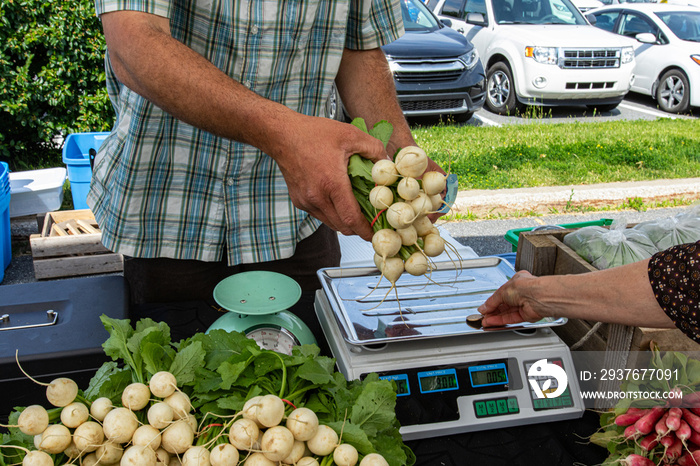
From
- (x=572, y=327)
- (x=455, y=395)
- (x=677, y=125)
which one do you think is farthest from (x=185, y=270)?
(x=677, y=125)

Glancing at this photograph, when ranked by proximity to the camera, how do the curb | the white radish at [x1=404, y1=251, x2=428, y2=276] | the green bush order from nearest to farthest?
the white radish at [x1=404, y1=251, x2=428, y2=276] → the green bush → the curb

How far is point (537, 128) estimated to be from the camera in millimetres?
7340

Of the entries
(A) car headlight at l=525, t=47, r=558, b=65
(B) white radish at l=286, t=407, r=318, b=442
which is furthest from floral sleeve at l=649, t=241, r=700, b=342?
(A) car headlight at l=525, t=47, r=558, b=65

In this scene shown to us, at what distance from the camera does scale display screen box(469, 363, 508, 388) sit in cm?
143

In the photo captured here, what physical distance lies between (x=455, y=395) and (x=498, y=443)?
160mm

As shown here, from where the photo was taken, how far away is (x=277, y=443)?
3.26 feet

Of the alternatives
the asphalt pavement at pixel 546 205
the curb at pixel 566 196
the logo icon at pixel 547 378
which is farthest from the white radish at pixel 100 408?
the curb at pixel 566 196

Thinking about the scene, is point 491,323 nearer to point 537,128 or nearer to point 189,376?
point 189,376

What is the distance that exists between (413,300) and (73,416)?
97 cm

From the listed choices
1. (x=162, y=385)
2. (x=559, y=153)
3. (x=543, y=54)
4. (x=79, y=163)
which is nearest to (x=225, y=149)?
(x=162, y=385)

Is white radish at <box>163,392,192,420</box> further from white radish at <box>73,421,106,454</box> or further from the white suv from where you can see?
the white suv

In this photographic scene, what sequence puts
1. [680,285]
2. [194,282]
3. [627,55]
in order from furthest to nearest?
[627,55] < [194,282] < [680,285]

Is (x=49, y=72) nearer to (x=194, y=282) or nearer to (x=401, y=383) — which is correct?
(x=194, y=282)

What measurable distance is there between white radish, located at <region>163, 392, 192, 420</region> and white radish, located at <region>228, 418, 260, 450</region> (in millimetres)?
130
